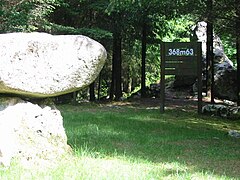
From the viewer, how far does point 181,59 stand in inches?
535

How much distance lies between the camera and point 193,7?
12.2m

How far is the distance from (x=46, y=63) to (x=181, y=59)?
28.6 feet

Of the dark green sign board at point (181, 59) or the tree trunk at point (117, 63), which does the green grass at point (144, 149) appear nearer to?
the dark green sign board at point (181, 59)

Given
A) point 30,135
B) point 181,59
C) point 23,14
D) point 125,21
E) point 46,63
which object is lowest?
point 30,135

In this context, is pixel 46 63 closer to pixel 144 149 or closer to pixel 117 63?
pixel 144 149

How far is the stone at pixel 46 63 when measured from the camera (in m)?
5.21

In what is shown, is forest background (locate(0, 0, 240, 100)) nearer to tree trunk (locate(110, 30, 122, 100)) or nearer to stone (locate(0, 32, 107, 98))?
tree trunk (locate(110, 30, 122, 100))

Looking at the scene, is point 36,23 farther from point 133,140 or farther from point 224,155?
point 224,155

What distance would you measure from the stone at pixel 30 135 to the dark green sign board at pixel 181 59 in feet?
26.9

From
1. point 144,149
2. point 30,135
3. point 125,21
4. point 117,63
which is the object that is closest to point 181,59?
point 125,21

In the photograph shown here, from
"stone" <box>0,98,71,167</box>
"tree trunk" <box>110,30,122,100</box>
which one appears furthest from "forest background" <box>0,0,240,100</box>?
"stone" <box>0,98,71,167</box>

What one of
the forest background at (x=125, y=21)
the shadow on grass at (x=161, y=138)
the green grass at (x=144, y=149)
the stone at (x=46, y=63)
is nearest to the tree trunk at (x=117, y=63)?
the forest background at (x=125, y=21)

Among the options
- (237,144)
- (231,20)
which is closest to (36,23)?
(231,20)

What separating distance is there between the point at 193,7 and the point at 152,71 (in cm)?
1459
